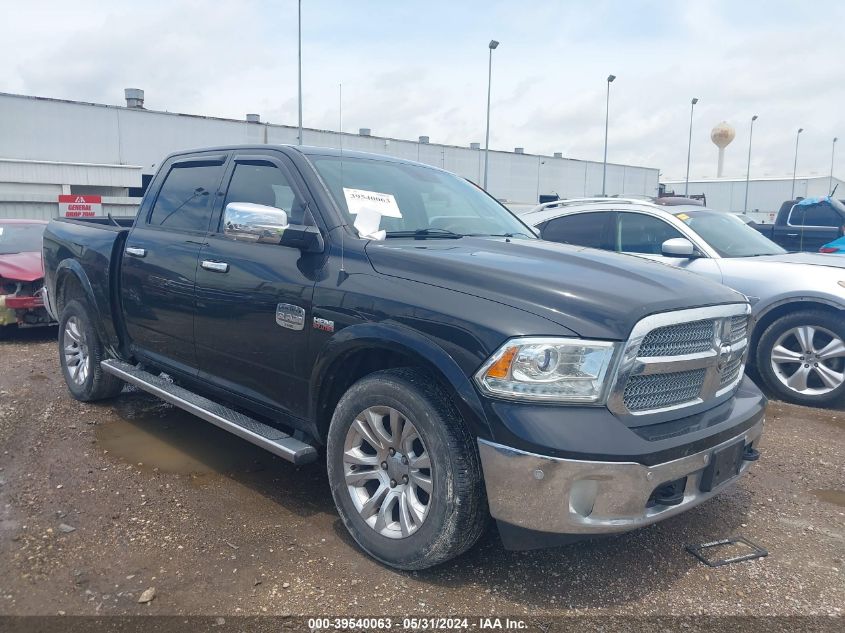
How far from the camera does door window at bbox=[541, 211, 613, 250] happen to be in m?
7.31

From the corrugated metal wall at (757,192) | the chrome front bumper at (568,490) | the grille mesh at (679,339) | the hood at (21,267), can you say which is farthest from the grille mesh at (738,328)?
the corrugated metal wall at (757,192)

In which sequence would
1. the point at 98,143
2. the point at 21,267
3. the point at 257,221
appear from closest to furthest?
the point at 257,221, the point at 21,267, the point at 98,143

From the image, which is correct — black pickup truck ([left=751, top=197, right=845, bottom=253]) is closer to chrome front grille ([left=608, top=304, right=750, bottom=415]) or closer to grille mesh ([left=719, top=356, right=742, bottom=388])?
grille mesh ([left=719, top=356, right=742, bottom=388])

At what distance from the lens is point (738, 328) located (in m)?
3.46

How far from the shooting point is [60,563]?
128 inches

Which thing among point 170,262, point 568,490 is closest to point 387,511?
point 568,490

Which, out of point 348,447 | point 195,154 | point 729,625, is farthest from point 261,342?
point 729,625

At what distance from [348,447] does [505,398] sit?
94 cm

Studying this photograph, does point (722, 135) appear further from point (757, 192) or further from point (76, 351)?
point (76, 351)

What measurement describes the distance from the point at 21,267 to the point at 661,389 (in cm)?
811

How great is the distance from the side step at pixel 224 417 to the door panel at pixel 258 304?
0.14 meters

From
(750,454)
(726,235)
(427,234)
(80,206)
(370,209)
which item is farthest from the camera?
(80,206)

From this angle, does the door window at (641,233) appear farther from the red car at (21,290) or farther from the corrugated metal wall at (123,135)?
the corrugated metal wall at (123,135)

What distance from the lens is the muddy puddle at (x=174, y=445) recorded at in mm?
4496
